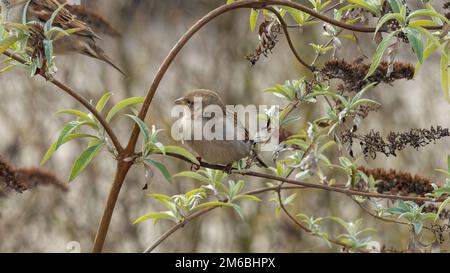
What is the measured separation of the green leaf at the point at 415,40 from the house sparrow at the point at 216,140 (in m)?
0.71

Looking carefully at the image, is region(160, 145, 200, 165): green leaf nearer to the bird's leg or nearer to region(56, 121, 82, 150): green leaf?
region(56, 121, 82, 150): green leaf

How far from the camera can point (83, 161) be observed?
1.80m

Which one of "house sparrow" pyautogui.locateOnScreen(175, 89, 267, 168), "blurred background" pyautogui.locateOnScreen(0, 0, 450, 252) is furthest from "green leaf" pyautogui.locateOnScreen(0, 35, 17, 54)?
"blurred background" pyautogui.locateOnScreen(0, 0, 450, 252)

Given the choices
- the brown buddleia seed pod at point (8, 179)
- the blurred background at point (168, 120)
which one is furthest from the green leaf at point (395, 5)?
the blurred background at point (168, 120)

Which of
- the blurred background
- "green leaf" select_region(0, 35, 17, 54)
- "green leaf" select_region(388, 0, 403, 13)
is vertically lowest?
"green leaf" select_region(0, 35, 17, 54)

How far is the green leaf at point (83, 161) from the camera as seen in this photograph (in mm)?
1782

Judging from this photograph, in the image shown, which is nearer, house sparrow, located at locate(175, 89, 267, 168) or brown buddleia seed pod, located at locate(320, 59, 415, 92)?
brown buddleia seed pod, located at locate(320, 59, 415, 92)

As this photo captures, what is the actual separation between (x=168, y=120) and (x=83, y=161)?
359cm

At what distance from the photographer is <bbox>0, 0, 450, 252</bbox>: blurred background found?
4957mm

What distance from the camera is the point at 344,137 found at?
2.08 m

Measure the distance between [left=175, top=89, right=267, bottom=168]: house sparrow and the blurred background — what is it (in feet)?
6.19

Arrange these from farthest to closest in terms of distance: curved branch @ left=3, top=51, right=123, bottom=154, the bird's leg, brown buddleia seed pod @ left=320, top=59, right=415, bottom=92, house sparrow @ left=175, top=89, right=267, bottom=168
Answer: house sparrow @ left=175, top=89, right=267, bottom=168 < the bird's leg < brown buddleia seed pod @ left=320, top=59, right=415, bottom=92 < curved branch @ left=3, top=51, right=123, bottom=154

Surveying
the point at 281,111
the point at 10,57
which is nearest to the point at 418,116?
the point at 281,111

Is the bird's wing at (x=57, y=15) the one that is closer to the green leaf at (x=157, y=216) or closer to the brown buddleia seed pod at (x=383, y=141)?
the green leaf at (x=157, y=216)
